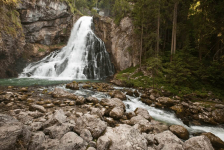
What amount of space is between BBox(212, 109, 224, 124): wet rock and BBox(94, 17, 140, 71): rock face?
14.2m

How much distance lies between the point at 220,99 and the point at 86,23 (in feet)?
90.6

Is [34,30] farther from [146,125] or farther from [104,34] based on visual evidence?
[146,125]

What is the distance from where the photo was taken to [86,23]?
2731 centimetres

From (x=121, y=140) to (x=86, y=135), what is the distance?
112 cm

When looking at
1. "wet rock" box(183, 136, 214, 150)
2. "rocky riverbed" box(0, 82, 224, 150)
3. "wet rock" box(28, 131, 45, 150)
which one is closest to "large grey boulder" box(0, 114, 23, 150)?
"rocky riverbed" box(0, 82, 224, 150)

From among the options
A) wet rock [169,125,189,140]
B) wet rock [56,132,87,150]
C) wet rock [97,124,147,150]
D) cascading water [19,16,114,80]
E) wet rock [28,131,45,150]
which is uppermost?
cascading water [19,16,114,80]

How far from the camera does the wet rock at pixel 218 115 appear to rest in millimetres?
6430

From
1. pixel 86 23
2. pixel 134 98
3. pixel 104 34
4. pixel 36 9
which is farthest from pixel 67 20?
pixel 134 98

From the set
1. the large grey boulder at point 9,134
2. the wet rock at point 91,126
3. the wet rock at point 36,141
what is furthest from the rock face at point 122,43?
the large grey boulder at point 9,134

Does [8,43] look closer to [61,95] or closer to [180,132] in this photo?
[61,95]

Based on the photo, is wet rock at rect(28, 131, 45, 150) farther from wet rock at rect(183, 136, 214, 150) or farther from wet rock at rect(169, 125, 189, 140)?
wet rock at rect(169, 125, 189, 140)

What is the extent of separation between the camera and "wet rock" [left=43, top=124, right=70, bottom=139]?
3.43 metres

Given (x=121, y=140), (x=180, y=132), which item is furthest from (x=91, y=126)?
(x=180, y=132)

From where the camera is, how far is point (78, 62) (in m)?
21.4
